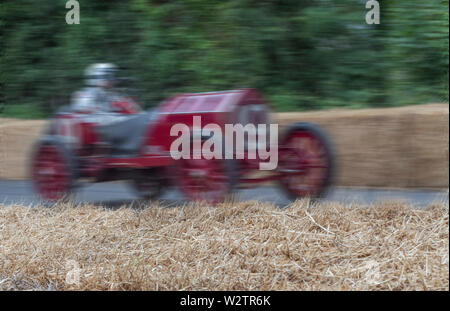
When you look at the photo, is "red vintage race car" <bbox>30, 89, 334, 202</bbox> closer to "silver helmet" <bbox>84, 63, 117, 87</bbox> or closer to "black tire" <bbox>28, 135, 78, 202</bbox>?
"black tire" <bbox>28, 135, 78, 202</bbox>

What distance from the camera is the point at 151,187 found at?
5371 millimetres

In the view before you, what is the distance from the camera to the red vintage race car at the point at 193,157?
4.97 m

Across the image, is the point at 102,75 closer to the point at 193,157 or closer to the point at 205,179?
the point at 193,157

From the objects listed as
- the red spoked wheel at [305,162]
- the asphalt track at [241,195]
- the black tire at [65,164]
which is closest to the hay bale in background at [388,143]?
the asphalt track at [241,195]

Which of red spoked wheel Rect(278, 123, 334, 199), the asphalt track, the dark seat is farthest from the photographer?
the dark seat

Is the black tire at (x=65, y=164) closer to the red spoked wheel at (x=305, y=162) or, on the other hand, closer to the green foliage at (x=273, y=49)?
the green foliage at (x=273, y=49)

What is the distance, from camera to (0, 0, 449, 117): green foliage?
18.1 feet

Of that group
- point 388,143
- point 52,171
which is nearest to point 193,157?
point 52,171

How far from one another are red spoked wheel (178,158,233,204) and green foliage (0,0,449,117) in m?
0.61

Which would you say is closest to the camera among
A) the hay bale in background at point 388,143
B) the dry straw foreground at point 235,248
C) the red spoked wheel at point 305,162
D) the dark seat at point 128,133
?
the dry straw foreground at point 235,248

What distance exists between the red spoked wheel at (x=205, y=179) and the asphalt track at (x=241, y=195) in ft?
0.30

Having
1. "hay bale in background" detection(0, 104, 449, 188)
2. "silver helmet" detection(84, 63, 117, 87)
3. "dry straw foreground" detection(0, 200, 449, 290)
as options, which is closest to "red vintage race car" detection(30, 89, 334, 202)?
"dry straw foreground" detection(0, 200, 449, 290)
